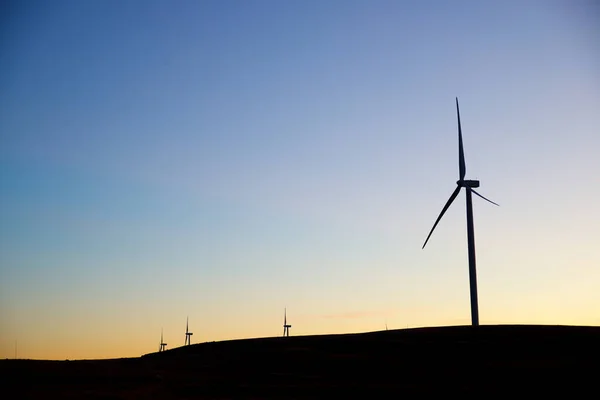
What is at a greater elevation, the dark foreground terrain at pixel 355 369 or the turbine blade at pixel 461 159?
the turbine blade at pixel 461 159

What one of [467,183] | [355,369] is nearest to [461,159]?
[467,183]

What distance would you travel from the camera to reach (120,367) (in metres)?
36.2

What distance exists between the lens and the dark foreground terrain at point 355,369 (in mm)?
27453

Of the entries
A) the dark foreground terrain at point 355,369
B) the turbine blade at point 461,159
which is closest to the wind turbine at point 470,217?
the turbine blade at point 461,159

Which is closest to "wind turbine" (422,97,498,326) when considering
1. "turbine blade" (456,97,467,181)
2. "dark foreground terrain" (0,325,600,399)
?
"turbine blade" (456,97,467,181)

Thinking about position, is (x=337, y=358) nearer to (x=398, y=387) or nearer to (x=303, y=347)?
(x=303, y=347)

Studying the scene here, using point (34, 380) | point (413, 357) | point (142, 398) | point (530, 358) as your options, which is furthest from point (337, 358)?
point (34, 380)

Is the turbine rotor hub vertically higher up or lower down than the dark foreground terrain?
higher up

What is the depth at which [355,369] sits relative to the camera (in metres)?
32.2

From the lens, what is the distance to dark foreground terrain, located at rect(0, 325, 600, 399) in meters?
27.5

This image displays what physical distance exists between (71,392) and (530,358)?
20670 mm

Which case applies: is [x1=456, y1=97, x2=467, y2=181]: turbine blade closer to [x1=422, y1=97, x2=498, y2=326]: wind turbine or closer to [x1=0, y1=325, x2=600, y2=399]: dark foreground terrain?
[x1=422, y1=97, x2=498, y2=326]: wind turbine

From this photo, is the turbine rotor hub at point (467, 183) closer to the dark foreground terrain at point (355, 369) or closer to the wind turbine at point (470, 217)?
the wind turbine at point (470, 217)

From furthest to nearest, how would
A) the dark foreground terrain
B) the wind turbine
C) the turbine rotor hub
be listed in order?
the turbine rotor hub < the wind turbine < the dark foreground terrain
